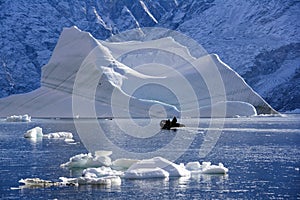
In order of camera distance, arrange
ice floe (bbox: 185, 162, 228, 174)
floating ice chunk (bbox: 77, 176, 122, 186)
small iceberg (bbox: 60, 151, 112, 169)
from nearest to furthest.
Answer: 1. floating ice chunk (bbox: 77, 176, 122, 186)
2. ice floe (bbox: 185, 162, 228, 174)
3. small iceberg (bbox: 60, 151, 112, 169)

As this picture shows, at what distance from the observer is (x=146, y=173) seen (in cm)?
4031

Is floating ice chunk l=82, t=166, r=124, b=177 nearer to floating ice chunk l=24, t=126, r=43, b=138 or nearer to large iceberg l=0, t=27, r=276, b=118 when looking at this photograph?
floating ice chunk l=24, t=126, r=43, b=138

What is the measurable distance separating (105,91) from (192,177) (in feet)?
215

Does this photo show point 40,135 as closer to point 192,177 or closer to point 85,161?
point 85,161

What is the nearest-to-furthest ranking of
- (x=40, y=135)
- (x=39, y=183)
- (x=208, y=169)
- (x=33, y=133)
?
1. (x=39, y=183)
2. (x=208, y=169)
3. (x=33, y=133)
4. (x=40, y=135)

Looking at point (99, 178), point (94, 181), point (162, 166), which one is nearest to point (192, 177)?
point (162, 166)

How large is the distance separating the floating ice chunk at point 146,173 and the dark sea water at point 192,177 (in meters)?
0.60

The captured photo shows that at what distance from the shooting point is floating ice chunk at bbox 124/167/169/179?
4003 cm

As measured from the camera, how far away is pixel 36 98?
352 ft

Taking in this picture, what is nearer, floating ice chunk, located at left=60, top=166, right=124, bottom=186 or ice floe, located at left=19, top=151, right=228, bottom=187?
floating ice chunk, located at left=60, top=166, right=124, bottom=186

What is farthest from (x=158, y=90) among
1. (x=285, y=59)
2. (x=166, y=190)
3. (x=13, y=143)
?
(x=166, y=190)

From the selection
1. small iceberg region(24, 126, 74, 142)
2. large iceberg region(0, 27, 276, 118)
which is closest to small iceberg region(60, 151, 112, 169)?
small iceberg region(24, 126, 74, 142)

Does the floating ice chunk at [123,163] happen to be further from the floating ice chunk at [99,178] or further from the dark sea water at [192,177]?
the dark sea water at [192,177]

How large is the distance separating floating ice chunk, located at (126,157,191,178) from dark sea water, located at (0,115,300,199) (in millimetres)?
719
